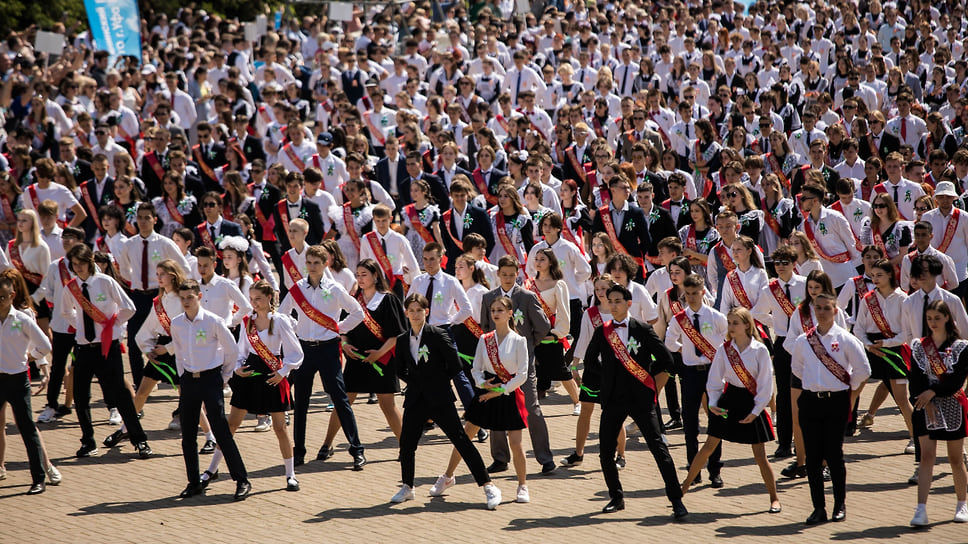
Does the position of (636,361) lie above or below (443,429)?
above

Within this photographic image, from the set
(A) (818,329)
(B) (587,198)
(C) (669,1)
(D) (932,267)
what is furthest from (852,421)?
(C) (669,1)

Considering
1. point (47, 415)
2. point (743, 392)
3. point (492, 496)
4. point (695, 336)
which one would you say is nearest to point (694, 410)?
point (695, 336)

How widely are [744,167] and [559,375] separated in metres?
4.48

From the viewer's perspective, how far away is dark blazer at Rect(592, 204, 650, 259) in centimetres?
1218

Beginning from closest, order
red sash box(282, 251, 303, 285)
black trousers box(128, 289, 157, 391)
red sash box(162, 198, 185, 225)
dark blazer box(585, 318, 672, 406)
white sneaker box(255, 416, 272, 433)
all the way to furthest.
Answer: dark blazer box(585, 318, 672, 406), white sneaker box(255, 416, 272, 433), black trousers box(128, 289, 157, 391), red sash box(282, 251, 303, 285), red sash box(162, 198, 185, 225)

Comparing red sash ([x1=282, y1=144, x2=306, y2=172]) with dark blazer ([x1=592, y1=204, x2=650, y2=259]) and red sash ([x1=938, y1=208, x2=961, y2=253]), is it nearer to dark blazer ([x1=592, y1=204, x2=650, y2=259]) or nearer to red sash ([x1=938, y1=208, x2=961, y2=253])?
dark blazer ([x1=592, y1=204, x2=650, y2=259])

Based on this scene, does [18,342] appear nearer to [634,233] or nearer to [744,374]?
[744,374]

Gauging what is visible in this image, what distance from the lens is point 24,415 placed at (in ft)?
29.8

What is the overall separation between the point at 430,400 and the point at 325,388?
4.45 feet

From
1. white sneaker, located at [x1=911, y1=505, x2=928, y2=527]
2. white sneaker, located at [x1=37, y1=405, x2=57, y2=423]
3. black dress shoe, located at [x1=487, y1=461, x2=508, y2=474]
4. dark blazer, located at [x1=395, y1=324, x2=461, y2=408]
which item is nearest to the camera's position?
white sneaker, located at [x1=911, y1=505, x2=928, y2=527]

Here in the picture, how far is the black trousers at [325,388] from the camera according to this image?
31.3 feet

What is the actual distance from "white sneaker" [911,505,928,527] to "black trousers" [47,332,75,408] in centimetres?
727

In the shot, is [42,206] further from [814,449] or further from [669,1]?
[669,1]

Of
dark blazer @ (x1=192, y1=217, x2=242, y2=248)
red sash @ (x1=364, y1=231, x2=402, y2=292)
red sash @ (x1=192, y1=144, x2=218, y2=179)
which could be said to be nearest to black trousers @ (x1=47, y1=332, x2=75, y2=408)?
dark blazer @ (x1=192, y1=217, x2=242, y2=248)
